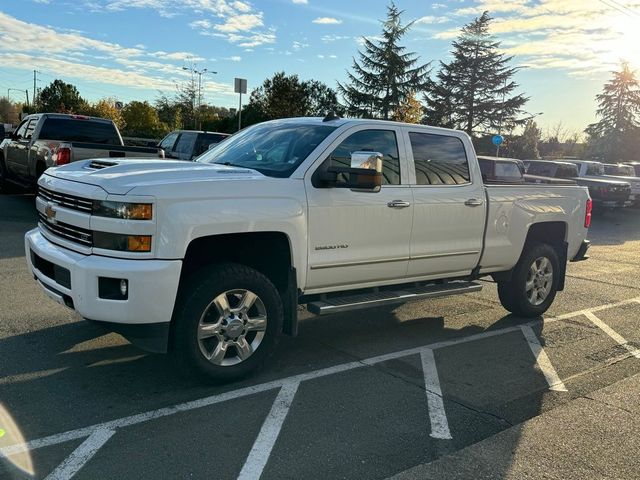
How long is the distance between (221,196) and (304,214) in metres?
0.72

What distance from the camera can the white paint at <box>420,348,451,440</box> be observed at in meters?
3.75

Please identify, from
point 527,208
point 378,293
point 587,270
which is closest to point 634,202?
point 587,270

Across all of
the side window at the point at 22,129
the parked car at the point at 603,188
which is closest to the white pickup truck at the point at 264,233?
the side window at the point at 22,129

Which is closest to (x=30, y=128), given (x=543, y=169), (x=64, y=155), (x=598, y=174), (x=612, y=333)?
(x=64, y=155)

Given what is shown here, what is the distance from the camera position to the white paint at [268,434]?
3.14m

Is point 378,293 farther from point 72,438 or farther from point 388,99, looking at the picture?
point 388,99

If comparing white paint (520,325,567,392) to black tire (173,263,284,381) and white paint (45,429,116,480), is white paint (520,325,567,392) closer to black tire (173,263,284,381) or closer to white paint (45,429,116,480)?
black tire (173,263,284,381)

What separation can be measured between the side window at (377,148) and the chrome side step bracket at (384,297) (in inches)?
39.9

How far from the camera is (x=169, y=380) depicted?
4.30 metres

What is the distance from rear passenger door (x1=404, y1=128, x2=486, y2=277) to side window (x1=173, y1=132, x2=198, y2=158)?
1003 cm

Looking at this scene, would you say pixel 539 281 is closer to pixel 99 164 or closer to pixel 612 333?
pixel 612 333

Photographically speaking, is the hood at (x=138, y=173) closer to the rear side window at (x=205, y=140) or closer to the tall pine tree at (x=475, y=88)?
the rear side window at (x=205, y=140)

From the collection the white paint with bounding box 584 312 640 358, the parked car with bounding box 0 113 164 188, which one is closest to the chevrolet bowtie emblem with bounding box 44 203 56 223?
the white paint with bounding box 584 312 640 358

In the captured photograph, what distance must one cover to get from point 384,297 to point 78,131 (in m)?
9.59
